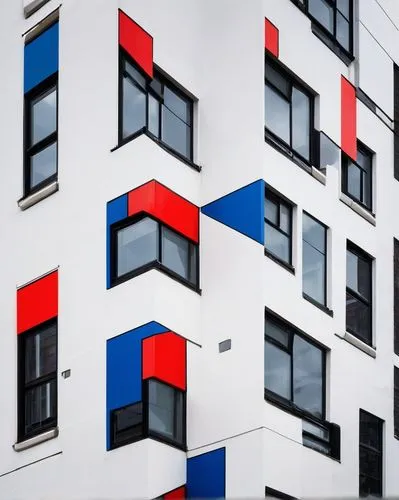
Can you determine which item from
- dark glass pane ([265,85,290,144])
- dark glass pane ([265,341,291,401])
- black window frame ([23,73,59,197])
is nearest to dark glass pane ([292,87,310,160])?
dark glass pane ([265,85,290,144])

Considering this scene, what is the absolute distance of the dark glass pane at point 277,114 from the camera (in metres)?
35.5

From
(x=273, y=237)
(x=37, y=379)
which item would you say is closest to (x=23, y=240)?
(x=37, y=379)

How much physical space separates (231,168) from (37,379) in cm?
588

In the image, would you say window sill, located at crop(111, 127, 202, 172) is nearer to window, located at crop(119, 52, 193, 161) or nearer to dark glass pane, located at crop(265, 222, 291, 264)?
window, located at crop(119, 52, 193, 161)

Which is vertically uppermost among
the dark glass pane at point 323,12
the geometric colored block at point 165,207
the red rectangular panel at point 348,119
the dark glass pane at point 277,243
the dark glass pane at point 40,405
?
the dark glass pane at point 323,12

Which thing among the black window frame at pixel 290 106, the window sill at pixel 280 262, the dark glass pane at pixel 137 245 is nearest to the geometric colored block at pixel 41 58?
the black window frame at pixel 290 106

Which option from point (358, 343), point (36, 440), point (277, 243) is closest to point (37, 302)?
point (36, 440)

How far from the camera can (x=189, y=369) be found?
33719 mm

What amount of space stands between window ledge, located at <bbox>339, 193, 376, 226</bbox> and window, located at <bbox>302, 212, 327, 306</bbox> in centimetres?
120

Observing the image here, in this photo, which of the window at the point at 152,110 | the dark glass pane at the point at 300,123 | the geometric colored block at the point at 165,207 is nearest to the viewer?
the geometric colored block at the point at 165,207

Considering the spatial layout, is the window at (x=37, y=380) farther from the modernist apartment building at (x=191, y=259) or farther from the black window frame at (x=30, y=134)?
the black window frame at (x=30, y=134)

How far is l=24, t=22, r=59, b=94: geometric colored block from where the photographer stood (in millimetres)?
37406

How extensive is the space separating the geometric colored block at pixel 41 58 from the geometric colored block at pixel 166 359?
7.25 meters

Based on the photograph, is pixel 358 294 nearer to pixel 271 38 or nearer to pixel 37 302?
pixel 271 38
